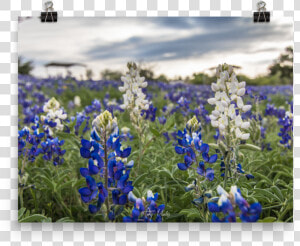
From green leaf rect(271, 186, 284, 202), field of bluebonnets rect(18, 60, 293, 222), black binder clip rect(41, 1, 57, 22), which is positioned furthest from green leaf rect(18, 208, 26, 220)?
green leaf rect(271, 186, 284, 202)

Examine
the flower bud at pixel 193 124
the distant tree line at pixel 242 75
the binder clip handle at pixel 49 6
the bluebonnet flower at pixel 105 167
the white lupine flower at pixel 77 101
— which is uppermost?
the binder clip handle at pixel 49 6

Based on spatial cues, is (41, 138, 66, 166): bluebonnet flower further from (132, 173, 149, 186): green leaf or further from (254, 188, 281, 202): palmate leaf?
(254, 188, 281, 202): palmate leaf

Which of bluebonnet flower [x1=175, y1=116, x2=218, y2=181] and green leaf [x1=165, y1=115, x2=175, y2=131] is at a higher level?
green leaf [x1=165, y1=115, x2=175, y2=131]

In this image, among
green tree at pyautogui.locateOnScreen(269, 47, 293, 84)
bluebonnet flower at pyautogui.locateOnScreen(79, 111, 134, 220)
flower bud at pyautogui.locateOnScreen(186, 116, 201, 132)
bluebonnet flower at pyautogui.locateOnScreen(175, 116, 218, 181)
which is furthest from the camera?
green tree at pyautogui.locateOnScreen(269, 47, 293, 84)

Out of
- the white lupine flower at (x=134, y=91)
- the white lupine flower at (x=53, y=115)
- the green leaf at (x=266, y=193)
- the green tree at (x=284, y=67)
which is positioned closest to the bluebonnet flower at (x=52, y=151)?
the white lupine flower at (x=53, y=115)

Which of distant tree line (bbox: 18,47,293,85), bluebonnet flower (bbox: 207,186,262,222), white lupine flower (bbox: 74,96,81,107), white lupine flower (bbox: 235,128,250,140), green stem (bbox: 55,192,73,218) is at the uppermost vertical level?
distant tree line (bbox: 18,47,293,85)

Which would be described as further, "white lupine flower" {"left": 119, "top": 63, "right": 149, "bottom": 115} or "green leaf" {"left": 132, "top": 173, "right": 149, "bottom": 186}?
"white lupine flower" {"left": 119, "top": 63, "right": 149, "bottom": 115}

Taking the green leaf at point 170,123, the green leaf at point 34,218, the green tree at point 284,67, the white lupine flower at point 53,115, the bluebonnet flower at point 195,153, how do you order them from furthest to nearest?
the white lupine flower at point 53,115
the green tree at point 284,67
the green leaf at point 170,123
the green leaf at point 34,218
the bluebonnet flower at point 195,153

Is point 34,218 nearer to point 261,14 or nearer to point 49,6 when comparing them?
point 49,6

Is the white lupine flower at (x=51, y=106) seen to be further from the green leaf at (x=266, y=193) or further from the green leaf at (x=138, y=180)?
the green leaf at (x=266, y=193)

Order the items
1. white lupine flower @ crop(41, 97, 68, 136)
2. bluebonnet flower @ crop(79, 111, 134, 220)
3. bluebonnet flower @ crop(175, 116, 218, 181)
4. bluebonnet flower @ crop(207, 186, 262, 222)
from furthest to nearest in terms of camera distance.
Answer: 1. white lupine flower @ crop(41, 97, 68, 136)
2. bluebonnet flower @ crop(175, 116, 218, 181)
3. bluebonnet flower @ crop(79, 111, 134, 220)
4. bluebonnet flower @ crop(207, 186, 262, 222)
